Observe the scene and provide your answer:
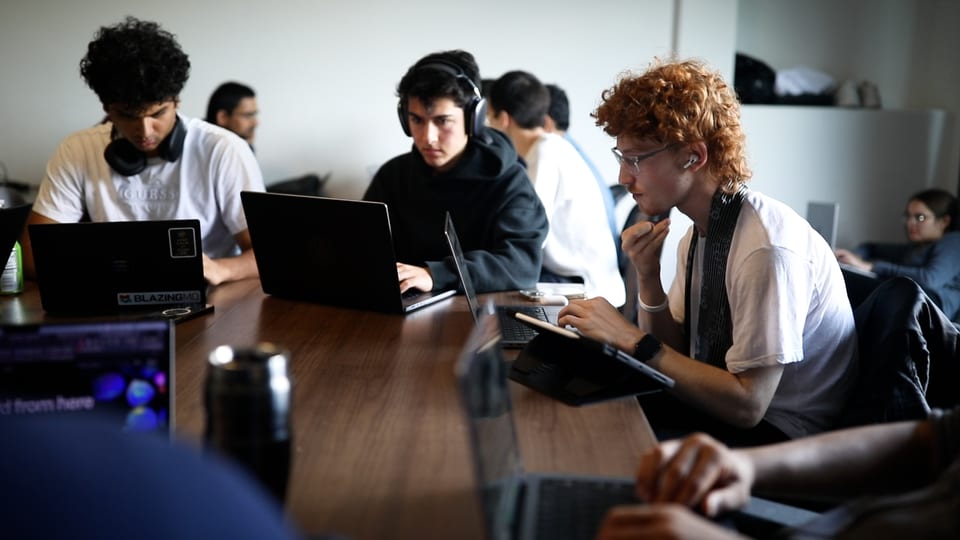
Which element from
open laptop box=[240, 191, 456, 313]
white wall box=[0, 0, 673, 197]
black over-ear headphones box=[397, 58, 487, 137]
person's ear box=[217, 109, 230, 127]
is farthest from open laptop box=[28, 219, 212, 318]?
white wall box=[0, 0, 673, 197]

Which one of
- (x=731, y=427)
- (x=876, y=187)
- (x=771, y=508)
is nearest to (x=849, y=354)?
(x=731, y=427)

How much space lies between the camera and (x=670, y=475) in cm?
107

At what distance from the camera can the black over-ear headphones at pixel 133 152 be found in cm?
256

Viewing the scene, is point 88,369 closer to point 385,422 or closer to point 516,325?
point 385,422

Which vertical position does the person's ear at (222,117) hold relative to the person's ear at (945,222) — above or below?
above

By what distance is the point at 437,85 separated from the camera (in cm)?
242

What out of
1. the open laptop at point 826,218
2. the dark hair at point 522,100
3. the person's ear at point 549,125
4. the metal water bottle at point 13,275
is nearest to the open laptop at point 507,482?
the metal water bottle at point 13,275

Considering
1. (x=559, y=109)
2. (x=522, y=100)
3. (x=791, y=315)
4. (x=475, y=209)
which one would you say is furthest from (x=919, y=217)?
(x=791, y=315)

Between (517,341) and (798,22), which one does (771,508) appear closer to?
(517,341)

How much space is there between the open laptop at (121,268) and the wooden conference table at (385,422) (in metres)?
0.08

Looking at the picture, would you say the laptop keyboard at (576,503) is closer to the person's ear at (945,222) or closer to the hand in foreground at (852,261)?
the hand in foreground at (852,261)

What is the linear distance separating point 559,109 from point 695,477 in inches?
132

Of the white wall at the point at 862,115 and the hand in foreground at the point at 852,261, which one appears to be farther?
the white wall at the point at 862,115

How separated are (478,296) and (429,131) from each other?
48 cm
